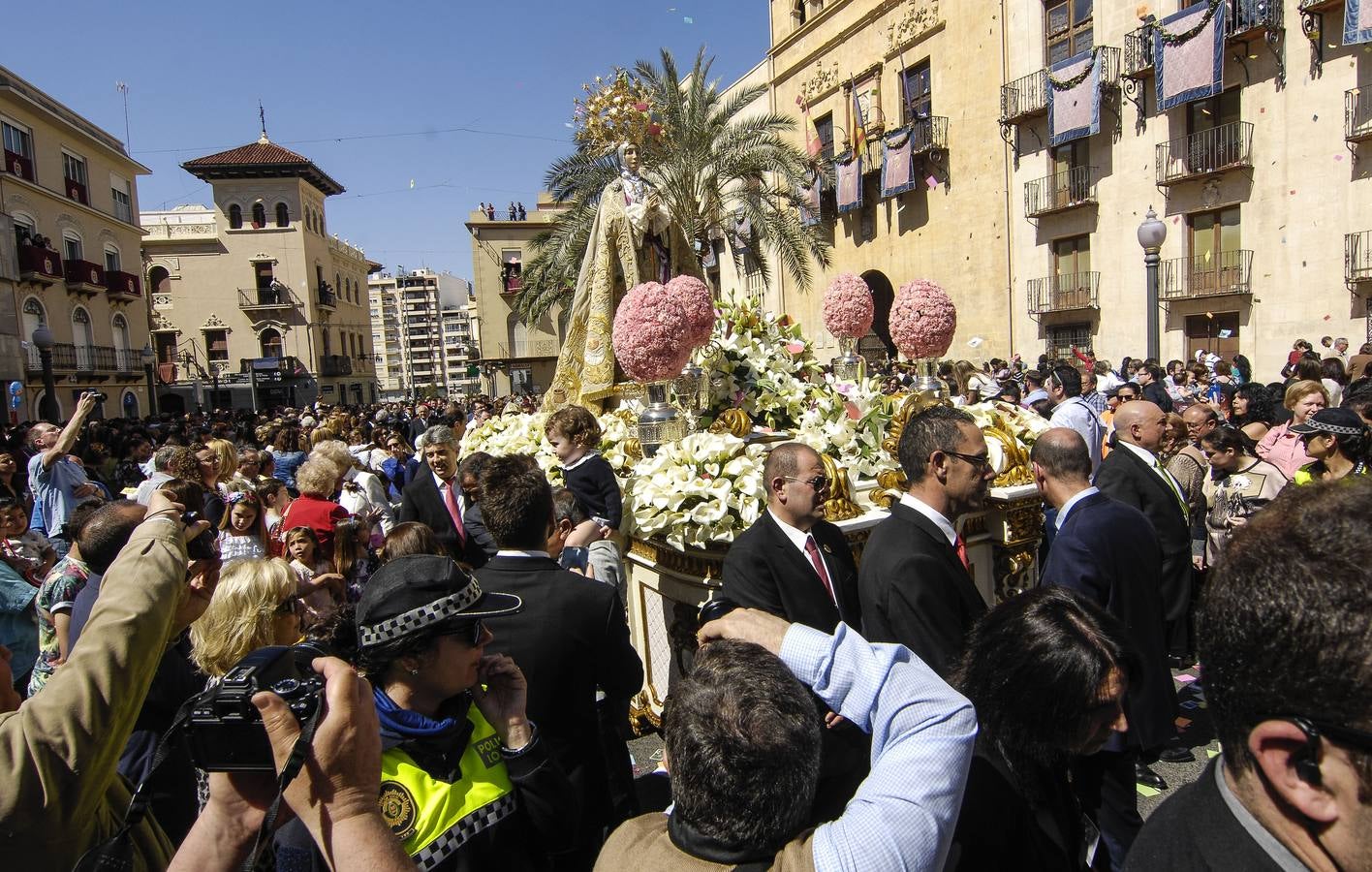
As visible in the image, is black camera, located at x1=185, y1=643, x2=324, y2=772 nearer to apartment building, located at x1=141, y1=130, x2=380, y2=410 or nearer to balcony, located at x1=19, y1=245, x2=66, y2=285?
balcony, located at x1=19, y1=245, x2=66, y2=285

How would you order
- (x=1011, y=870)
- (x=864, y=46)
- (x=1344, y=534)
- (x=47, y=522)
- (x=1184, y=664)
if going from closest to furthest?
(x=1344, y=534)
(x=1011, y=870)
(x=1184, y=664)
(x=47, y=522)
(x=864, y=46)

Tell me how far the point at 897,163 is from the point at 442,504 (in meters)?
21.1

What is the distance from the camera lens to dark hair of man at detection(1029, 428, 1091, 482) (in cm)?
329

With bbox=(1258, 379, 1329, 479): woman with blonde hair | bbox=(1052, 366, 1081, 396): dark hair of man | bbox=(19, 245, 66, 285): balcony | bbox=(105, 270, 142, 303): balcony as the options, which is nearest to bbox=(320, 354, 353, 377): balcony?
bbox=(105, 270, 142, 303): balcony

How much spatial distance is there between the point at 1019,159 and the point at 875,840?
22.3m

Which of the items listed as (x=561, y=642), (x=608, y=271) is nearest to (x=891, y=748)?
(x=561, y=642)

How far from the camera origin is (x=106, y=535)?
9.29 ft

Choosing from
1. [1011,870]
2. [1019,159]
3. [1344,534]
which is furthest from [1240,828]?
[1019,159]

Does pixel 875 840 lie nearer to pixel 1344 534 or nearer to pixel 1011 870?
pixel 1011 870

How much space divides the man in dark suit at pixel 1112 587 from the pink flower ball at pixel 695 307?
7.34ft

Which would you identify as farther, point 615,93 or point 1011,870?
point 615,93

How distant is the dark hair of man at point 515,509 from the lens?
2.70 m

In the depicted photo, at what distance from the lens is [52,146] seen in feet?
84.7

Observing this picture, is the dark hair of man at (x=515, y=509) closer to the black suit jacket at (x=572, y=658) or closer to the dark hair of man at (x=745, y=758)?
the black suit jacket at (x=572, y=658)
